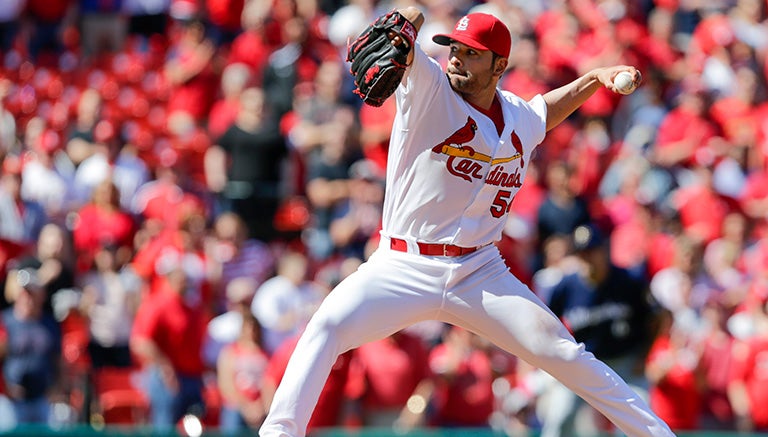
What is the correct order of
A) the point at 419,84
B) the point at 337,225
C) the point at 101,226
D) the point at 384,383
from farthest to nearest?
the point at 101,226, the point at 337,225, the point at 384,383, the point at 419,84

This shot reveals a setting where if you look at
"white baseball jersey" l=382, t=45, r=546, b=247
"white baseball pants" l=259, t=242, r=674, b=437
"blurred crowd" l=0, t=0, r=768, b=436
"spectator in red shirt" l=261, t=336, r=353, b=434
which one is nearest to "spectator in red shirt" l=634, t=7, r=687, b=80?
"blurred crowd" l=0, t=0, r=768, b=436

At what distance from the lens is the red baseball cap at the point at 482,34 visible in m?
5.70

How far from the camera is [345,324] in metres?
5.68

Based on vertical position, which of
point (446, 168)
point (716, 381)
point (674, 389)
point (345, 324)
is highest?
point (446, 168)

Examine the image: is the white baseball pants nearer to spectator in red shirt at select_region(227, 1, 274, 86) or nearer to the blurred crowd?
the blurred crowd

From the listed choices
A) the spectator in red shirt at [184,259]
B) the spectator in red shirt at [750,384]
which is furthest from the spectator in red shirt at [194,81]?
the spectator in red shirt at [750,384]

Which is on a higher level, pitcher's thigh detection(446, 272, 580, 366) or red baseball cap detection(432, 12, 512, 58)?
red baseball cap detection(432, 12, 512, 58)

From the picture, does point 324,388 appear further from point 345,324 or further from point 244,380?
point 345,324

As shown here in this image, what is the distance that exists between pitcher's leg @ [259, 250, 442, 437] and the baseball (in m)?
1.13

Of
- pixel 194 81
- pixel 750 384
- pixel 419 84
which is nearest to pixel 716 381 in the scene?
pixel 750 384

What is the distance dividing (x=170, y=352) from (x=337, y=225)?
1.72 m

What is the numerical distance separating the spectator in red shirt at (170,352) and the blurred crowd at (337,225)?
0.02 m

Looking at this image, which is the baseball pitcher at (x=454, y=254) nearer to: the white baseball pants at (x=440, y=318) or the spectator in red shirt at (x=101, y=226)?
the white baseball pants at (x=440, y=318)

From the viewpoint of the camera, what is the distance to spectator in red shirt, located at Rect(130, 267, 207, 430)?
9.82 meters
